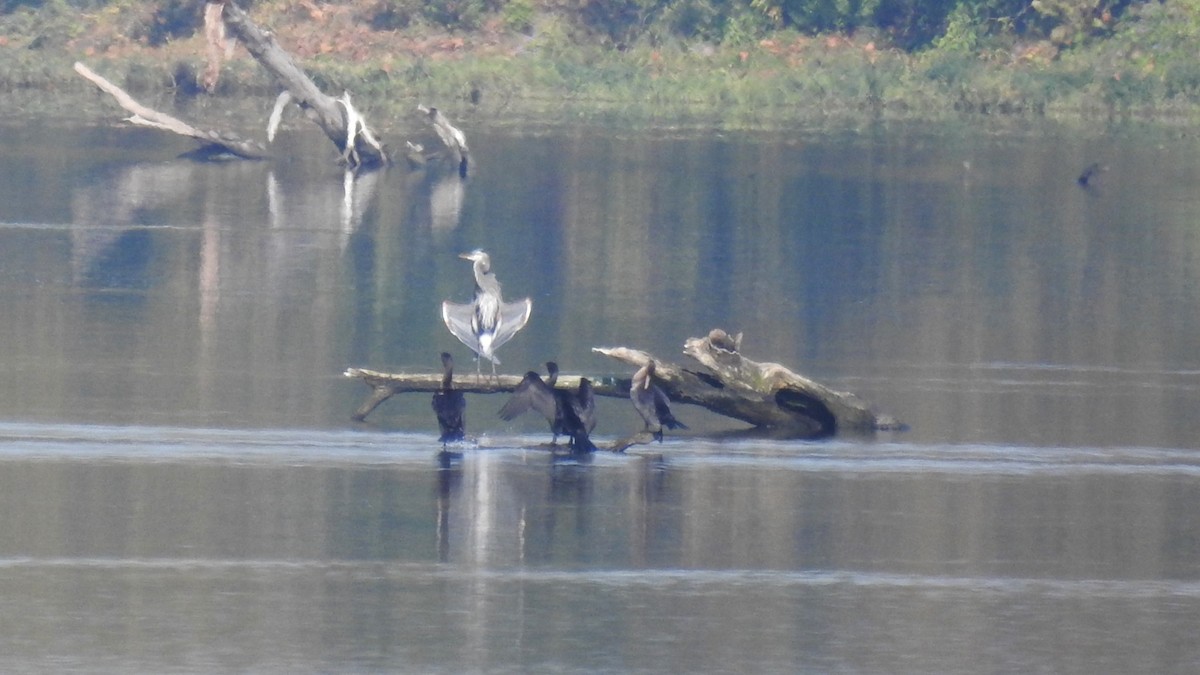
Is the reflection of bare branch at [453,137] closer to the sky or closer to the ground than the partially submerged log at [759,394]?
closer to the sky

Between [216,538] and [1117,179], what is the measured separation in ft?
84.4

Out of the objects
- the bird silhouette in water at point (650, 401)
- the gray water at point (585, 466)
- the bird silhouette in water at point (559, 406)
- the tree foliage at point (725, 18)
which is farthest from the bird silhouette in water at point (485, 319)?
the tree foliage at point (725, 18)

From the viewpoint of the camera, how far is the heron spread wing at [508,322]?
12.8m

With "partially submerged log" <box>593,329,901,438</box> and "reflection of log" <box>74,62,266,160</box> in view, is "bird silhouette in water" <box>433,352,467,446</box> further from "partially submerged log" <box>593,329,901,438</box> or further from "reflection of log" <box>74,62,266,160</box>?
"reflection of log" <box>74,62,266,160</box>

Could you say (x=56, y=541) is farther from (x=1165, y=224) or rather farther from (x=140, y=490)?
(x=1165, y=224)

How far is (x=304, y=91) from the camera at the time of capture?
32.7m

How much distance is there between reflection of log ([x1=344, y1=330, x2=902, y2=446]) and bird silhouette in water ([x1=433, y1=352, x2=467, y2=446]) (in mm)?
306

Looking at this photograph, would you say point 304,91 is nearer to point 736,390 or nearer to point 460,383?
point 736,390

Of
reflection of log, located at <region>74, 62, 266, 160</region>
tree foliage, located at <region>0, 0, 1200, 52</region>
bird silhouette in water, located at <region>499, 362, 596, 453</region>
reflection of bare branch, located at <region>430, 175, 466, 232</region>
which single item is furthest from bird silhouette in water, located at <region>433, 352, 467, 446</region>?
tree foliage, located at <region>0, 0, 1200, 52</region>

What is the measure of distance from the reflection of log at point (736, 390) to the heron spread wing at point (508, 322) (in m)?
0.21

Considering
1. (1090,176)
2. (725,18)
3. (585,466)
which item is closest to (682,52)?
(725,18)

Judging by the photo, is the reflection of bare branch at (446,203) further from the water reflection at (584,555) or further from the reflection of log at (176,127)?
the water reflection at (584,555)

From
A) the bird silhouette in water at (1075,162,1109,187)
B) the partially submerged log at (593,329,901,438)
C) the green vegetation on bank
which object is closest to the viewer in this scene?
the partially submerged log at (593,329,901,438)

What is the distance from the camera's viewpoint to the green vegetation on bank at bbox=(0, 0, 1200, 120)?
53.3 metres
